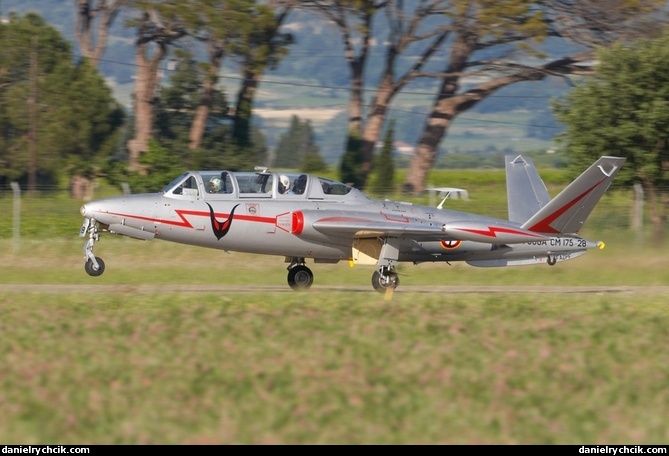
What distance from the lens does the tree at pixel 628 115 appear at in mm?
30172

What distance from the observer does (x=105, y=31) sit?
5162cm

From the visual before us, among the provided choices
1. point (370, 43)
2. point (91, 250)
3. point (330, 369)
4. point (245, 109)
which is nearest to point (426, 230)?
point (91, 250)

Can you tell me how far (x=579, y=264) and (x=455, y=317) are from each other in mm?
11162

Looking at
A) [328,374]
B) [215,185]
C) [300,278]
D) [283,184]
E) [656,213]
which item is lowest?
[328,374]

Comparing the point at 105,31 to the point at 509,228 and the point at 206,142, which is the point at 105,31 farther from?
the point at 509,228

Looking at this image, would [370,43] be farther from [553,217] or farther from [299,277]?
[553,217]

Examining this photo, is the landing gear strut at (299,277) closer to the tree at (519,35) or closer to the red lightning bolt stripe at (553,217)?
the red lightning bolt stripe at (553,217)

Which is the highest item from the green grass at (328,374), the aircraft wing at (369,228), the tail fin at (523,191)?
the tail fin at (523,191)

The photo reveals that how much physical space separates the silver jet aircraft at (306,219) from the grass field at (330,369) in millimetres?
3010

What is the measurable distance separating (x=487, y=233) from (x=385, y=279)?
2109 millimetres

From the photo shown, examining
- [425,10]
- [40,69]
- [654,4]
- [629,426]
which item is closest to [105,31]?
[40,69]

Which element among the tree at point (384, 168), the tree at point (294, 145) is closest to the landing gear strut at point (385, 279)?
the tree at point (384, 168)

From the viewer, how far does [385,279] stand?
19.5 metres

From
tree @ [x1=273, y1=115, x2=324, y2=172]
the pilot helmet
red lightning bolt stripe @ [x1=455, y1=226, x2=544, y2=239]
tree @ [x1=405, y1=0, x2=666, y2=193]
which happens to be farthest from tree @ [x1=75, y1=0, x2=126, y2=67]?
tree @ [x1=273, y1=115, x2=324, y2=172]
